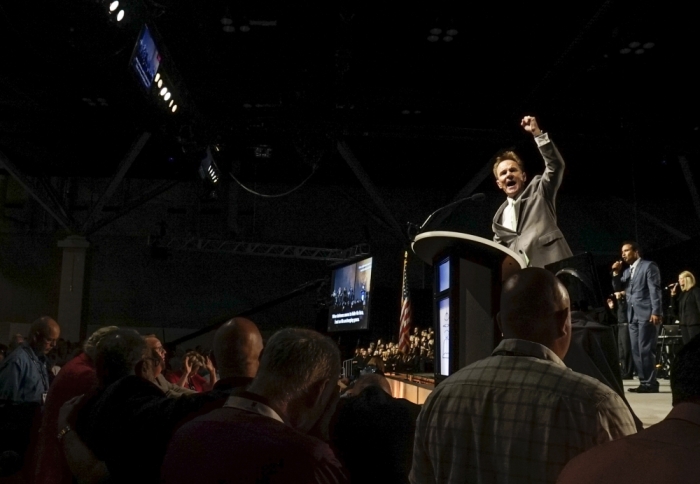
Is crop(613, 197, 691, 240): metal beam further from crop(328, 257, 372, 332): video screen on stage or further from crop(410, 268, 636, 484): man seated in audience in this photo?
crop(410, 268, 636, 484): man seated in audience

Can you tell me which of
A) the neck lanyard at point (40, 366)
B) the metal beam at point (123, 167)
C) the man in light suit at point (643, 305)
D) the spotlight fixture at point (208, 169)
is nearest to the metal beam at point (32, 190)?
the metal beam at point (123, 167)

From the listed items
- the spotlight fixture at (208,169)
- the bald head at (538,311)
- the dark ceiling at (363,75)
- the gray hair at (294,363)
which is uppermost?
the dark ceiling at (363,75)

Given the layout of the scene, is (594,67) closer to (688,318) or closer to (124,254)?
(688,318)

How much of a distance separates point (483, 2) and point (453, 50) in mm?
1182

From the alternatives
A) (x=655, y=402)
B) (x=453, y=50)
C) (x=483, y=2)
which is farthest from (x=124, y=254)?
(x=655, y=402)

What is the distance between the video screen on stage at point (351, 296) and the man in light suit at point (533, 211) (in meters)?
3.34

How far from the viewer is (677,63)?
336 inches

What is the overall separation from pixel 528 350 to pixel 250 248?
13236 millimetres

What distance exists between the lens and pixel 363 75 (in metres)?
9.11

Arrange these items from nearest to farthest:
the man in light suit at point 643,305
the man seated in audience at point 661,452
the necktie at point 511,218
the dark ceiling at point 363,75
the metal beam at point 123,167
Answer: the man seated in audience at point 661,452 → the necktie at point 511,218 → the man in light suit at point 643,305 → the dark ceiling at point 363,75 → the metal beam at point 123,167

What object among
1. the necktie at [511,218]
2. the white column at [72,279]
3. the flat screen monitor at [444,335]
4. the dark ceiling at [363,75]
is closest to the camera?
the flat screen monitor at [444,335]

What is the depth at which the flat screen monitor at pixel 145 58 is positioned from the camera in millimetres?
5620

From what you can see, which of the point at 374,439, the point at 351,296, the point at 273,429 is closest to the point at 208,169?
the point at 351,296

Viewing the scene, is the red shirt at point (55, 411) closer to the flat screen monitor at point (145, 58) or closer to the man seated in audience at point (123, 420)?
the man seated in audience at point (123, 420)
